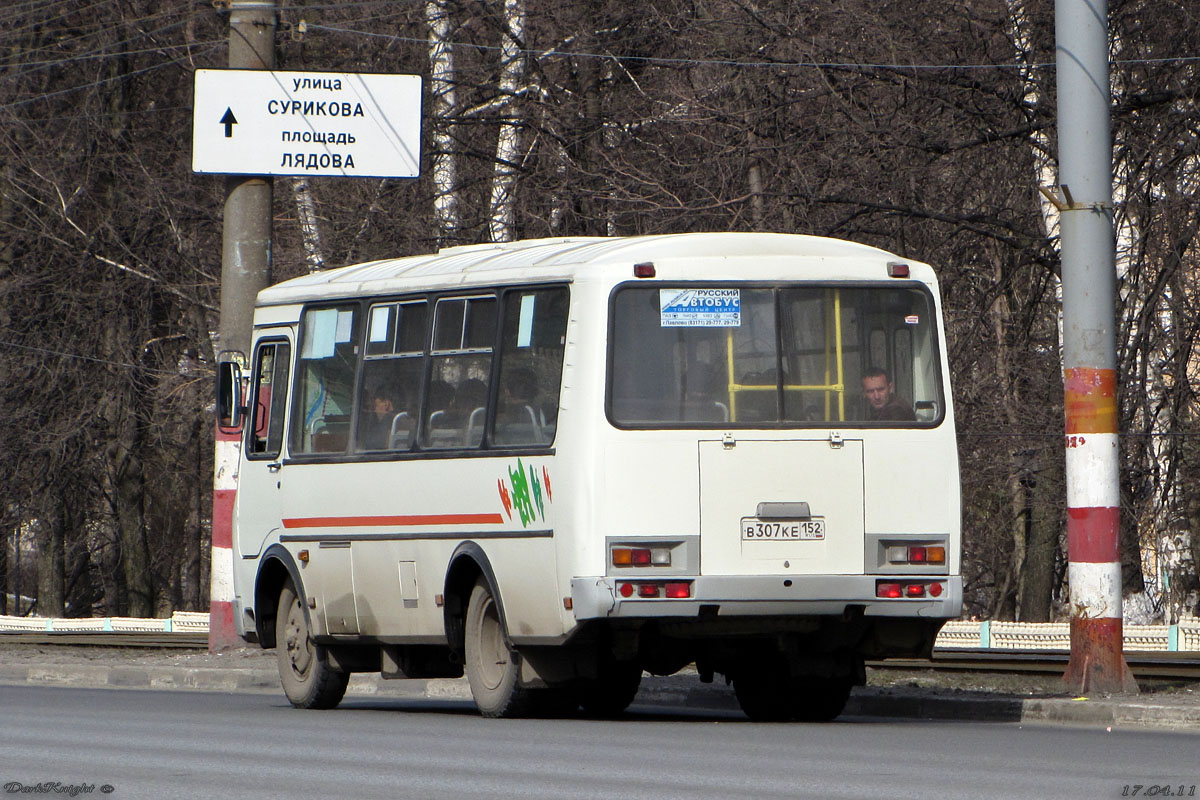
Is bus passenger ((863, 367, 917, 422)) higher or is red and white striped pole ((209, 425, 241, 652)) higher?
bus passenger ((863, 367, 917, 422))

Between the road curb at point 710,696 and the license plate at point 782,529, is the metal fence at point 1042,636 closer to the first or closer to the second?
the road curb at point 710,696

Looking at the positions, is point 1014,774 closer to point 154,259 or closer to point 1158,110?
point 1158,110

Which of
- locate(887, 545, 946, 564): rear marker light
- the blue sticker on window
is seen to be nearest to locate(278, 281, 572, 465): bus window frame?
the blue sticker on window

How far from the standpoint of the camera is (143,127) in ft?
115

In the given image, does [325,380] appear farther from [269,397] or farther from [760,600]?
[760,600]

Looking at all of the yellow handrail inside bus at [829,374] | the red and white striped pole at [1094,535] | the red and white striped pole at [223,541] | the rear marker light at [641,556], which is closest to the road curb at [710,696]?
the red and white striped pole at [1094,535]

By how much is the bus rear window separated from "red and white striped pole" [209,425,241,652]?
7668 mm

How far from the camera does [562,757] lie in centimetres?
1036

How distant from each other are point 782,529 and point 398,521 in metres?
2.70

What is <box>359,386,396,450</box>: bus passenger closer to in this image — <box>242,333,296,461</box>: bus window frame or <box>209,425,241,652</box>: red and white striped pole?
<box>242,333,296,461</box>: bus window frame

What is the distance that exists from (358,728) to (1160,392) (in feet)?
52.3

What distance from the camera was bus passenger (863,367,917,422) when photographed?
12.9m

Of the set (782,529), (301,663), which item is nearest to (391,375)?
(301,663)

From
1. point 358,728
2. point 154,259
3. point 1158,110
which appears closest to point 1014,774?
point 358,728
